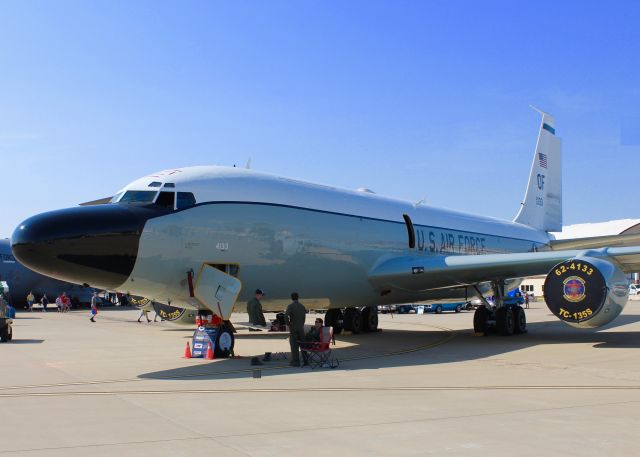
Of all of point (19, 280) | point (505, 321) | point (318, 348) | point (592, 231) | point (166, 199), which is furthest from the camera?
point (592, 231)

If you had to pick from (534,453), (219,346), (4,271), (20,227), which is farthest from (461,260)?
(4,271)

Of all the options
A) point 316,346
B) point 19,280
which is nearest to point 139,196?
point 316,346

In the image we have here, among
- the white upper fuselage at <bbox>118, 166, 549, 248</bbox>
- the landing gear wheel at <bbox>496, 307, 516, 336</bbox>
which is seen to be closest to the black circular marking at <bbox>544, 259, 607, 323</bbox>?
the landing gear wheel at <bbox>496, 307, 516, 336</bbox>

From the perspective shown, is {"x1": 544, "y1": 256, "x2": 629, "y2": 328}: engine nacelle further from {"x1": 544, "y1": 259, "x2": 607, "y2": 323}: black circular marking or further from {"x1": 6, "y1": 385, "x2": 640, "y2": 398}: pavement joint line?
{"x1": 6, "y1": 385, "x2": 640, "y2": 398}: pavement joint line

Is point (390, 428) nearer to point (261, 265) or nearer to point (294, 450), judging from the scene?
point (294, 450)

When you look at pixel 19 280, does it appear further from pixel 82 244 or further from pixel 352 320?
pixel 82 244

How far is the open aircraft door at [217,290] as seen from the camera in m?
13.2

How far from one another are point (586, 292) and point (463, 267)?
3624 millimetres

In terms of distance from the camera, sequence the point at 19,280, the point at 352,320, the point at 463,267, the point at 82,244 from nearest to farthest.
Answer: the point at 82,244, the point at 463,267, the point at 352,320, the point at 19,280

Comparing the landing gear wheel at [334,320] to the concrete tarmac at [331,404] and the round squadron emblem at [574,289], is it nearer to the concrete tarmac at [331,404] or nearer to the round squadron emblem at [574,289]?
the concrete tarmac at [331,404]

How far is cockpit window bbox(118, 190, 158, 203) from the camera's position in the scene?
1327 cm

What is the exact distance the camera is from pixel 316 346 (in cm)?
1281

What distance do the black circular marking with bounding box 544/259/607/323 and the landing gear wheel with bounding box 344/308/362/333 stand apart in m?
7.65

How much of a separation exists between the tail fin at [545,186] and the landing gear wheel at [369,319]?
943 cm
